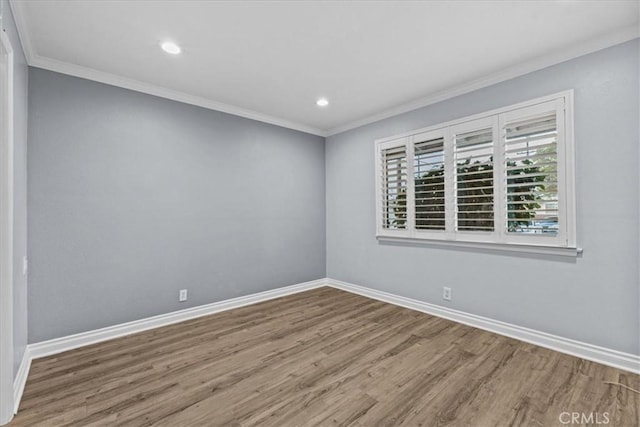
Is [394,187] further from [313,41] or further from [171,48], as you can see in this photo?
[171,48]

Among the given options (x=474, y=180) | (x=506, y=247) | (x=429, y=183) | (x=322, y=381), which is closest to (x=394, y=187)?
(x=429, y=183)

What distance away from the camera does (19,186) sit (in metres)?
2.18

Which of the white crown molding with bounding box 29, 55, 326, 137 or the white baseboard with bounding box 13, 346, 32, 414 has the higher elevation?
the white crown molding with bounding box 29, 55, 326, 137

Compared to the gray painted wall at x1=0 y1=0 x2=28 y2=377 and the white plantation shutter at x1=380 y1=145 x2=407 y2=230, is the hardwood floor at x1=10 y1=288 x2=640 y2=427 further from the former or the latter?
the white plantation shutter at x1=380 y1=145 x2=407 y2=230

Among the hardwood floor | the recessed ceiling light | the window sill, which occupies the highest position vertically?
the recessed ceiling light

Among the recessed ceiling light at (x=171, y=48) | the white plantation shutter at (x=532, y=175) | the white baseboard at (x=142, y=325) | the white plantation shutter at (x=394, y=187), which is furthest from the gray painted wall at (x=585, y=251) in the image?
the recessed ceiling light at (x=171, y=48)

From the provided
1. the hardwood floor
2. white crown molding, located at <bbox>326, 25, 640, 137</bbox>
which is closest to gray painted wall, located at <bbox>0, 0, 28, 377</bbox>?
the hardwood floor

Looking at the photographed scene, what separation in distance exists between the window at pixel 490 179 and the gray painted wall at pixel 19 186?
3630mm

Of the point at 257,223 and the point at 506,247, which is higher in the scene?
the point at 257,223

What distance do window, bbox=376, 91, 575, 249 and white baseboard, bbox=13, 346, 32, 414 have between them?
3.71 meters

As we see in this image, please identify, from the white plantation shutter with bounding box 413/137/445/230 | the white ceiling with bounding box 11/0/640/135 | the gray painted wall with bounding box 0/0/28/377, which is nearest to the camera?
the gray painted wall with bounding box 0/0/28/377

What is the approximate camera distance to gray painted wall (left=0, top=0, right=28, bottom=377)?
6.31 feet

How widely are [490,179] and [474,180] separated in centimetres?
16

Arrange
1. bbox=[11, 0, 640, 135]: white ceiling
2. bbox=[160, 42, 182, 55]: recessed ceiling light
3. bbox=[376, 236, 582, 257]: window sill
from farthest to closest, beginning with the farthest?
bbox=[376, 236, 582, 257]: window sill
bbox=[160, 42, 182, 55]: recessed ceiling light
bbox=[11, 0, 640, 135]: white ceiling
